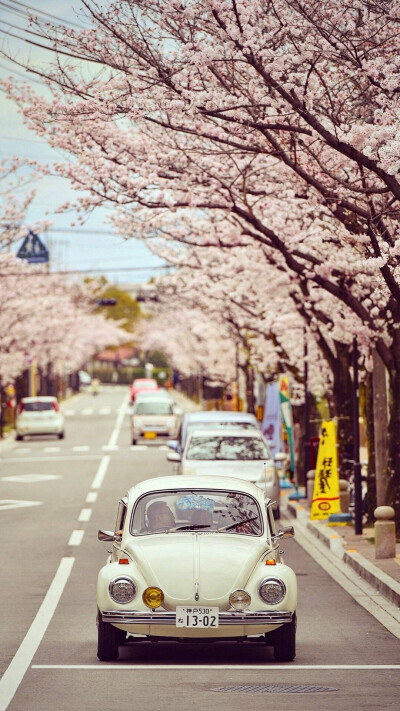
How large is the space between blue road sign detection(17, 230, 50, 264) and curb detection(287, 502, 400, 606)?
15565 mm

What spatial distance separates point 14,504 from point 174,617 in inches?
698

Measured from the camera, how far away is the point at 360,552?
17672 mm

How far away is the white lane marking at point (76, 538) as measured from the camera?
20.2 m

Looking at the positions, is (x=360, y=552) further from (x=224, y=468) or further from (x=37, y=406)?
(x=37, y=406)

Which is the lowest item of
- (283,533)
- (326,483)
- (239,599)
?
(326,483)

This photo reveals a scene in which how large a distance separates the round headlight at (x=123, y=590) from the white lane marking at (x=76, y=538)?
10.2 meters

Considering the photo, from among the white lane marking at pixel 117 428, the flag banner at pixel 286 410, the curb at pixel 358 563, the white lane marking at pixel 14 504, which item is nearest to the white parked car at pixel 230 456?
the curb at pixel 358 563

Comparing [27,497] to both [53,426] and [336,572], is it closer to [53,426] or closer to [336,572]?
[336,572]

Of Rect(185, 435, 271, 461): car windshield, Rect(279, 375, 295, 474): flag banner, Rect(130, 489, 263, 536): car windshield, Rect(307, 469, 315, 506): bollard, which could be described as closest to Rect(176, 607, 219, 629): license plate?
Rect(130, 489, 263, 536): car windshield

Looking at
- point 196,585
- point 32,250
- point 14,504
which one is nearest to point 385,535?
point 196,585

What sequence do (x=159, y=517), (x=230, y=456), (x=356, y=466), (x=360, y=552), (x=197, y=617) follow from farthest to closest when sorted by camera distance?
(x=230, y=456)
(x=356, y=466)
(x=360, y=552)
(x=159, y=517)
(x=197, y=617)

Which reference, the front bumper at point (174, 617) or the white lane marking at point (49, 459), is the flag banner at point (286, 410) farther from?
the front bumper at point (174, 617)

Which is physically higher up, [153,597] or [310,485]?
Result: [153,597]

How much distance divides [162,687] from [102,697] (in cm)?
54
